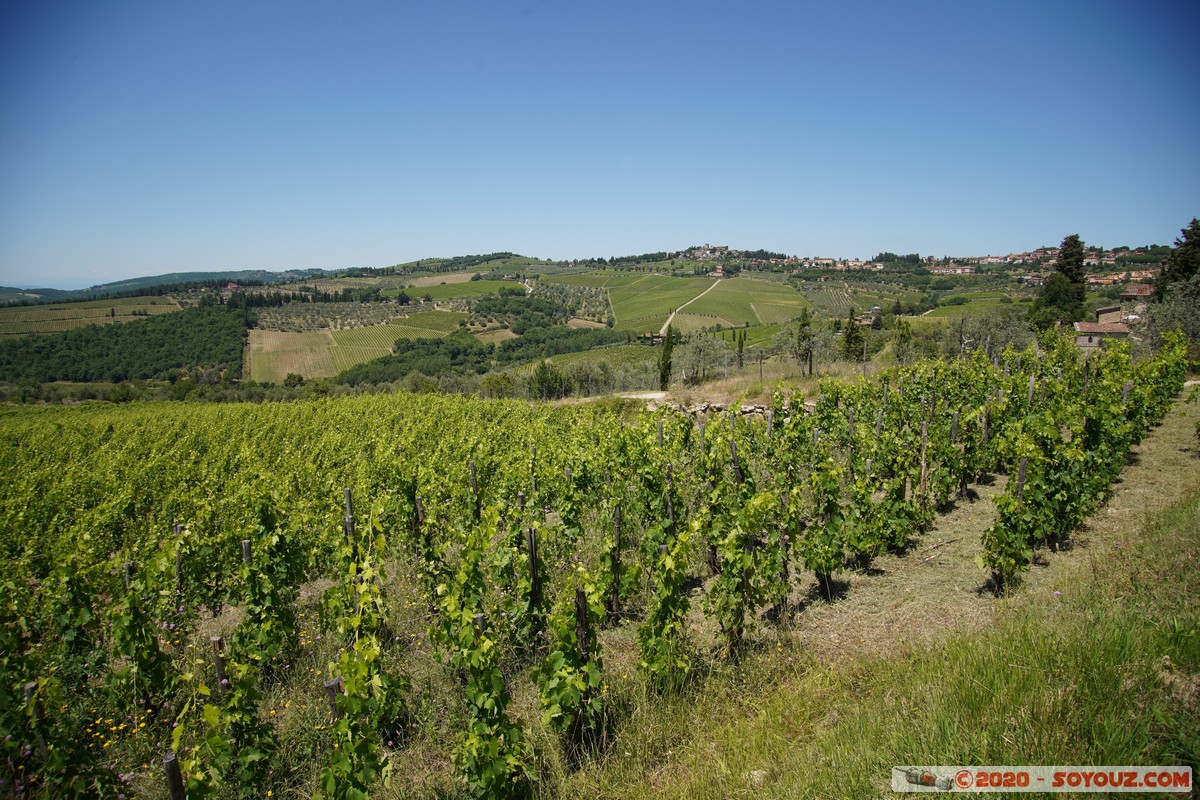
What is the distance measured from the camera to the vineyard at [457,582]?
13.5ft

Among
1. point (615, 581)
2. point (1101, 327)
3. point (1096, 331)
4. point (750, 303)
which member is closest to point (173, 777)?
point (615, 581)

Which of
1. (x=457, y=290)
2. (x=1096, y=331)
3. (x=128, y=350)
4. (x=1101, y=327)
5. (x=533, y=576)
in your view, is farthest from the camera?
(x=457, y=290)

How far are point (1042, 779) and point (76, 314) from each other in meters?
153

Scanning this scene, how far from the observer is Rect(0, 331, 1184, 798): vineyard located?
4105 millimetres

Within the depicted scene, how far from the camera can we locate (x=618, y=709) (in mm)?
4719

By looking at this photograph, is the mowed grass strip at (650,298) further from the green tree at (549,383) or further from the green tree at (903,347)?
the green tree at (903,347)

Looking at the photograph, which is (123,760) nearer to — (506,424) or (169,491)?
(169,491)

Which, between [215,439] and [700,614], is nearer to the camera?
[700,614]

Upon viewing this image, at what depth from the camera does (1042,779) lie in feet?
9.10

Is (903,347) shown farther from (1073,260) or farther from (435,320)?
(435,320)

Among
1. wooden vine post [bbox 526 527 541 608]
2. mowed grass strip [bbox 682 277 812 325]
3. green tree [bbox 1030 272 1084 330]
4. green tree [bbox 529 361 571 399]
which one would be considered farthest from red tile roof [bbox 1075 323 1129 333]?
wooden vine post [bbox 526 527 541 608]

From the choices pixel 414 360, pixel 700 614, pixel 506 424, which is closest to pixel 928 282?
pixel 414 360

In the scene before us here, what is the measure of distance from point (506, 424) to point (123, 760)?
14.2m

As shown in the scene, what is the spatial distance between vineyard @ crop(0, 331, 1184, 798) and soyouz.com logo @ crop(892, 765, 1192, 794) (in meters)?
2.11
